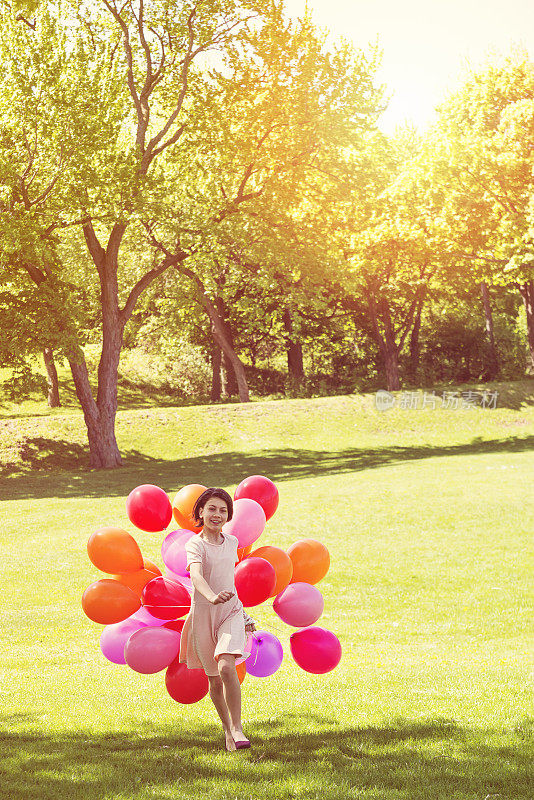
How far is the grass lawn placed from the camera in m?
5.76

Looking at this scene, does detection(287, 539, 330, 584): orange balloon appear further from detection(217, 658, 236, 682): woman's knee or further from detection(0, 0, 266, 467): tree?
detection(0, 0, 266, 467): tree

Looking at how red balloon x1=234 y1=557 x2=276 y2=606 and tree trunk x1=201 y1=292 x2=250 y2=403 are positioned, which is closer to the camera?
red balloon x1=234 y1=557 x2=276 y2=606

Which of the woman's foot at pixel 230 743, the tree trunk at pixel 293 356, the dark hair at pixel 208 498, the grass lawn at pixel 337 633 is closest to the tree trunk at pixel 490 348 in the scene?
the tree trunk at pixel 293 356

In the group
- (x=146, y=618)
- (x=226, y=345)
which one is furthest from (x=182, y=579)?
(x=226, y=345)

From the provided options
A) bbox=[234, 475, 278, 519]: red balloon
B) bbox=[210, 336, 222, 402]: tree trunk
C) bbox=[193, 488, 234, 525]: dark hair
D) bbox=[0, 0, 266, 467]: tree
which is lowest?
bbox=[234, 475, 278, 519]: red balloon

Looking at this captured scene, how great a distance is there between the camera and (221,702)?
6152 millimetres

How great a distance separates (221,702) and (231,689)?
243mm

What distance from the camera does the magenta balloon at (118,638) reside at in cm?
712

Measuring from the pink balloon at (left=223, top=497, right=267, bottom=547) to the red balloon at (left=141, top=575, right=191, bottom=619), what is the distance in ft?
2.16

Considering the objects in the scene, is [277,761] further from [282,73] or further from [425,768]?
[282,73]

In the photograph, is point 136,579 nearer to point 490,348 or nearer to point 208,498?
point 208,498

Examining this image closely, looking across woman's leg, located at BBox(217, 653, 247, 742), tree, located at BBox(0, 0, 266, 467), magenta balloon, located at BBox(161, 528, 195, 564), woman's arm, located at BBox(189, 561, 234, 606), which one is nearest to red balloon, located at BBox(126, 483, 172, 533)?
magenta balloon, located at BBox(161, 528, 195, 564)

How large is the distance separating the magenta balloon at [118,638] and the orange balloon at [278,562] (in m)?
1.20

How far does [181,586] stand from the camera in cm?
Result: 705
